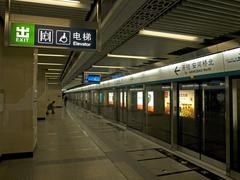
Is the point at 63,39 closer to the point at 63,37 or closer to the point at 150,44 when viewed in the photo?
the point at 63,37

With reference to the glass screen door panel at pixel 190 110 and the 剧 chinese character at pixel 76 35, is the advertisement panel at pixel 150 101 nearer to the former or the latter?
the glass screen door panel at pixel 190 110

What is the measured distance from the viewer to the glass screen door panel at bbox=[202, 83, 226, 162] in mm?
4949

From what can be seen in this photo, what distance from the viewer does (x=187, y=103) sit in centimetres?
596

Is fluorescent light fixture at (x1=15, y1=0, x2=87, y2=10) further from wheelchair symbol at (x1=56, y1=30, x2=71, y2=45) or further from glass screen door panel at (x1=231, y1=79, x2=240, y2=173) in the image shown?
glass screen door panel at (x1=231, y1=79, x2=240, y2=173)

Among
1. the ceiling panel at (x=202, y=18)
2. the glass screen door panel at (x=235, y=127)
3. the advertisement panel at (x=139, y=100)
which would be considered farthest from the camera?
the advertisement panel at (x=139, y=100)

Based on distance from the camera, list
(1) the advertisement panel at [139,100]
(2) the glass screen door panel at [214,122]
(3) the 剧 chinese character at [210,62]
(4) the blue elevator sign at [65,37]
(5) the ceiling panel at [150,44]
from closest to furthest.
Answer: (4) the blue elevator sign at [65,37] < (5) the ceiling panel at [150,44] < (3) the 剧 chinese character at [210,62] < (2) the glass screen door panel at [214,122] < (1) the advertisement panel at [139,100]

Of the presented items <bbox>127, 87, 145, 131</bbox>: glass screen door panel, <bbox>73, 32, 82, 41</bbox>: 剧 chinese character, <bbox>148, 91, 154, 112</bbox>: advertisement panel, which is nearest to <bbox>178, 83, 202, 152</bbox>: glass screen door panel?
<bbox>148, 91, 154, 112</bbox>: advertisement panel

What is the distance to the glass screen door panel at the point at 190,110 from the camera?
5.49 m

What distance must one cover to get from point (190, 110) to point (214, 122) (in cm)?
97

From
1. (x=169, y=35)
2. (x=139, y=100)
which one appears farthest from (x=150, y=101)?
(x=169, y=35)

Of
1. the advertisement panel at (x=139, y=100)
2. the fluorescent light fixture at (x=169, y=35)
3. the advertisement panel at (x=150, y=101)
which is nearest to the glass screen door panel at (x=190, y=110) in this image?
the fluorescent light fixture at (x=169, y=35)

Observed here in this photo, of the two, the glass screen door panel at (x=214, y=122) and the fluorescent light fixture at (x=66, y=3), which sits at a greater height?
the fluorescent light fixture at (x=66, y=3)

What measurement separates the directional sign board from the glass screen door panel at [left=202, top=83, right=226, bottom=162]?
3069 millimetres

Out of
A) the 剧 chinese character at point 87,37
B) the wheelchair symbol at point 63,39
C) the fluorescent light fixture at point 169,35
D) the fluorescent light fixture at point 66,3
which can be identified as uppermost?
the fluorescent light fixture at point 66,3
